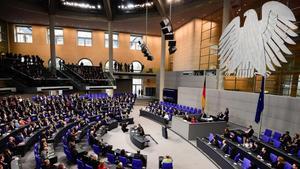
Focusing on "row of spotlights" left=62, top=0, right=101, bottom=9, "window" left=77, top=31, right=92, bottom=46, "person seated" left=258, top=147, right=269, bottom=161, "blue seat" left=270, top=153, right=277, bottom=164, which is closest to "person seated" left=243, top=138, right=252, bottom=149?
"person seated" left=258, top=147, right=269, bottom=161

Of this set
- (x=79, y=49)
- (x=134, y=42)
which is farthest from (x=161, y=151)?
(x=134, y=42)

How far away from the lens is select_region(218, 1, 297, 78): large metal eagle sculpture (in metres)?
9.42

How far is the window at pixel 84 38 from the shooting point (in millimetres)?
27969

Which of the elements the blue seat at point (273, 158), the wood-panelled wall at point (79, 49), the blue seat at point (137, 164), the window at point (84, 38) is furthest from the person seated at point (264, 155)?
the window at point (84, 38)

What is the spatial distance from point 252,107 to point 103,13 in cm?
2062

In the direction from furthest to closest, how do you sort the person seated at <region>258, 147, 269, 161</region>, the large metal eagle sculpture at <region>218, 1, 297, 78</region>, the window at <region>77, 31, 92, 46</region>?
the window at <region>77, 31, 92, 46</region>
the large metal eagle sculpture at <region>218, 1, 297, 78</region>
the person seated at <region>258, 147, 269, 161</region>

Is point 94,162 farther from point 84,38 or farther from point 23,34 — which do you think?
point 23,34

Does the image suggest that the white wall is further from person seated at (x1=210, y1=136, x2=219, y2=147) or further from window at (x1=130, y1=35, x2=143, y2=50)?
window at (x1=130, y1=35, x2=143, y2=50)

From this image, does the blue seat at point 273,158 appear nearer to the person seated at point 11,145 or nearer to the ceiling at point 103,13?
the person seated at point 11,145

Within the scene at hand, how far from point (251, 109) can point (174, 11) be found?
1309 centimetres

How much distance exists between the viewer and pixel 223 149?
7.86 meters

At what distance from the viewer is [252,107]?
11.9 meters

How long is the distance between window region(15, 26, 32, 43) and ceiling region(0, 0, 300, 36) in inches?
46.6

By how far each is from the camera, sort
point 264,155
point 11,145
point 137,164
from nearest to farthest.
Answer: point 137,164, point 264,155, point 11,145
